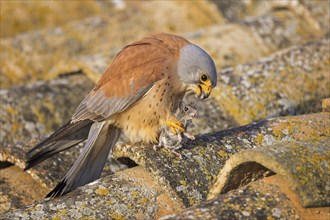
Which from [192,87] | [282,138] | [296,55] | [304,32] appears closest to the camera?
[282,138]

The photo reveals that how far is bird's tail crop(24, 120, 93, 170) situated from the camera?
4.64 m

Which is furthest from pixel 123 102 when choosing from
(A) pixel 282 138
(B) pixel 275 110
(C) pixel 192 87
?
(B) pixel 275 110

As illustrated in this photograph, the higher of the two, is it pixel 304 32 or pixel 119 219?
pixel 304 32

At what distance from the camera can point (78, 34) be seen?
29.2ft

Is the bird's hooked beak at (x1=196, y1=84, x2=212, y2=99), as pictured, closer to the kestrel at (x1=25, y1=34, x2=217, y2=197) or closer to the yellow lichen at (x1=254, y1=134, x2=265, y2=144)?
the kestrel at (x1=25, y1=34, x2=217, y2=197)

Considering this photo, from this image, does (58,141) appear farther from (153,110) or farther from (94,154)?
(153,110)

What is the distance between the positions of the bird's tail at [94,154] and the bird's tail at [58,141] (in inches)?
3.0

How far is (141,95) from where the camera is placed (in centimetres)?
485

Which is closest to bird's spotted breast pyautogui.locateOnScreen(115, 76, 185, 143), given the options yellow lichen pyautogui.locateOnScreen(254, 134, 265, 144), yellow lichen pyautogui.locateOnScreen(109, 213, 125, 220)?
yellow lichen pyautogui.locateOnScreen(254, 134, 265, 144)

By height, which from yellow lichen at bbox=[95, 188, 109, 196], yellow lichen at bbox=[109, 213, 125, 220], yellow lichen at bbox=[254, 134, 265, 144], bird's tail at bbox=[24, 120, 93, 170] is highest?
yellow lichen at bbox=[254, 134, 265, 144]

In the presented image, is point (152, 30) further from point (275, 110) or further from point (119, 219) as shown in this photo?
point (119, 219)

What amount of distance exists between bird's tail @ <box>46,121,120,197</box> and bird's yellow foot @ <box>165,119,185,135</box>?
0.44 m

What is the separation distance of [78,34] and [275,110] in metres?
3.57

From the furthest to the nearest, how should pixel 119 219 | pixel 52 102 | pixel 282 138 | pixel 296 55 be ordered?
1. pixel 52 102
2. pixel 296 55
3. pixel 282 138
4. pixel 119 219
